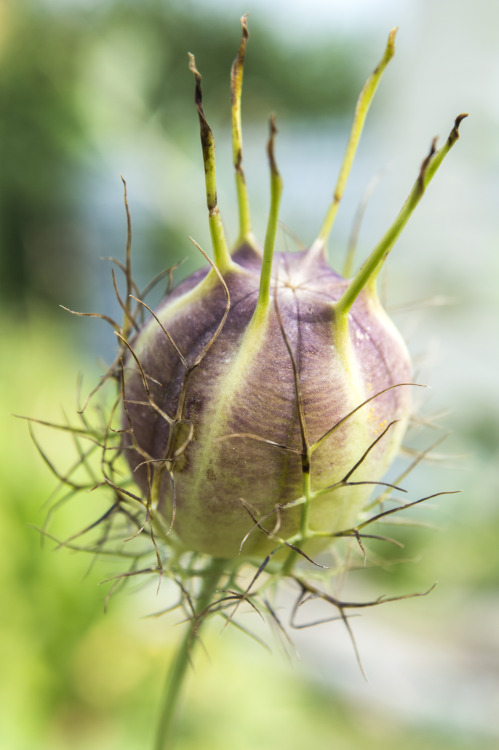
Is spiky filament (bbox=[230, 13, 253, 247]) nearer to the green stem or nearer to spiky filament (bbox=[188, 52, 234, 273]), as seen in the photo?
spiky filament (bbox=[188, 52, 234, 273])

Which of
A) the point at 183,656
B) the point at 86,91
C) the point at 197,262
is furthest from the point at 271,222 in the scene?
the point at 86,91

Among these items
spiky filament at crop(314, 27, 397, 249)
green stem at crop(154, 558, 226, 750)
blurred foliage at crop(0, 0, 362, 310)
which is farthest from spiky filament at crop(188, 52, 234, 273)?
blurred foliage at crop(0, 0, 362, 310)

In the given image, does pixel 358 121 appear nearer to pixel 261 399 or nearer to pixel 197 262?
pixel 261 399

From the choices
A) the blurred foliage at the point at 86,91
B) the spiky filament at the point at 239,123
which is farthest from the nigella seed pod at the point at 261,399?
the blurred foliage at the point at 86,91

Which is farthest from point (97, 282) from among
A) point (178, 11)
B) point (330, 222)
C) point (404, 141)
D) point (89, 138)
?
point (330, 222)

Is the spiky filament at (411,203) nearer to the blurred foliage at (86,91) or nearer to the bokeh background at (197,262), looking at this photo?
the bokeh background at (197,262)

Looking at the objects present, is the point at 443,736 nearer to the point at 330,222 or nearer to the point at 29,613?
the point at 29,613
